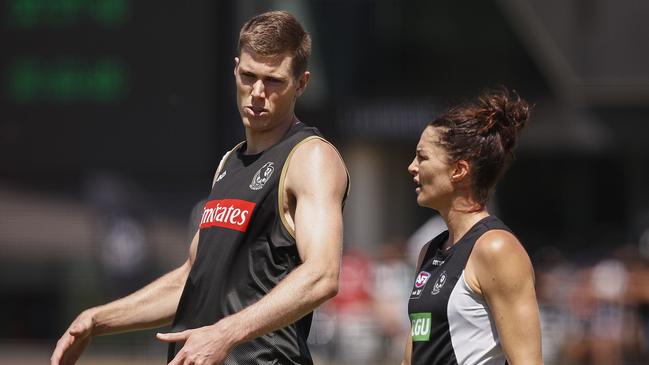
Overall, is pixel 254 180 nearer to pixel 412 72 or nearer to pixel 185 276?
pixel 185 276

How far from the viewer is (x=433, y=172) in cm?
419

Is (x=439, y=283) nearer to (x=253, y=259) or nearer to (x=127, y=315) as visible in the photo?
(x=253, y=259)

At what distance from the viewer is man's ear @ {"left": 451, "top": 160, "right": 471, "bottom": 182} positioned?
4.16 m

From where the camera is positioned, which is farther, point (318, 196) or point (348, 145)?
point (348, 145)

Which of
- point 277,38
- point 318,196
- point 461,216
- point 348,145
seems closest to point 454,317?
point 461,216

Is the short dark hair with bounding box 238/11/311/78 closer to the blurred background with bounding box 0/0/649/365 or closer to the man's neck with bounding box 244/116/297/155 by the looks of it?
the man's neck with bounding box 244/116/297/155

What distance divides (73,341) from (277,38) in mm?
1122

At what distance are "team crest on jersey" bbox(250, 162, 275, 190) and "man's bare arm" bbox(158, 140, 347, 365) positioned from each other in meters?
0.08

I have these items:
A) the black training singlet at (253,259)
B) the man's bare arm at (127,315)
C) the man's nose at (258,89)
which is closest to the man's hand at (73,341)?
the man's bare arm at (127,315)

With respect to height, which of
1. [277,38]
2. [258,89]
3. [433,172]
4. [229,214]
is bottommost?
[229,214]

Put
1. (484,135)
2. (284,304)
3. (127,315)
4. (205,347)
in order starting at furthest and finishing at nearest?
(127,315) < (484,135) < (284,304) < (205,347)

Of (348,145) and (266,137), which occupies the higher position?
(266,137)

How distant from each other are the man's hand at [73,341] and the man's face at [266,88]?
2.60 ft

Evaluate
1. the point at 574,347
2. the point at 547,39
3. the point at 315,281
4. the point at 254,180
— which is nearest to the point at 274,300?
the point at 315,281
